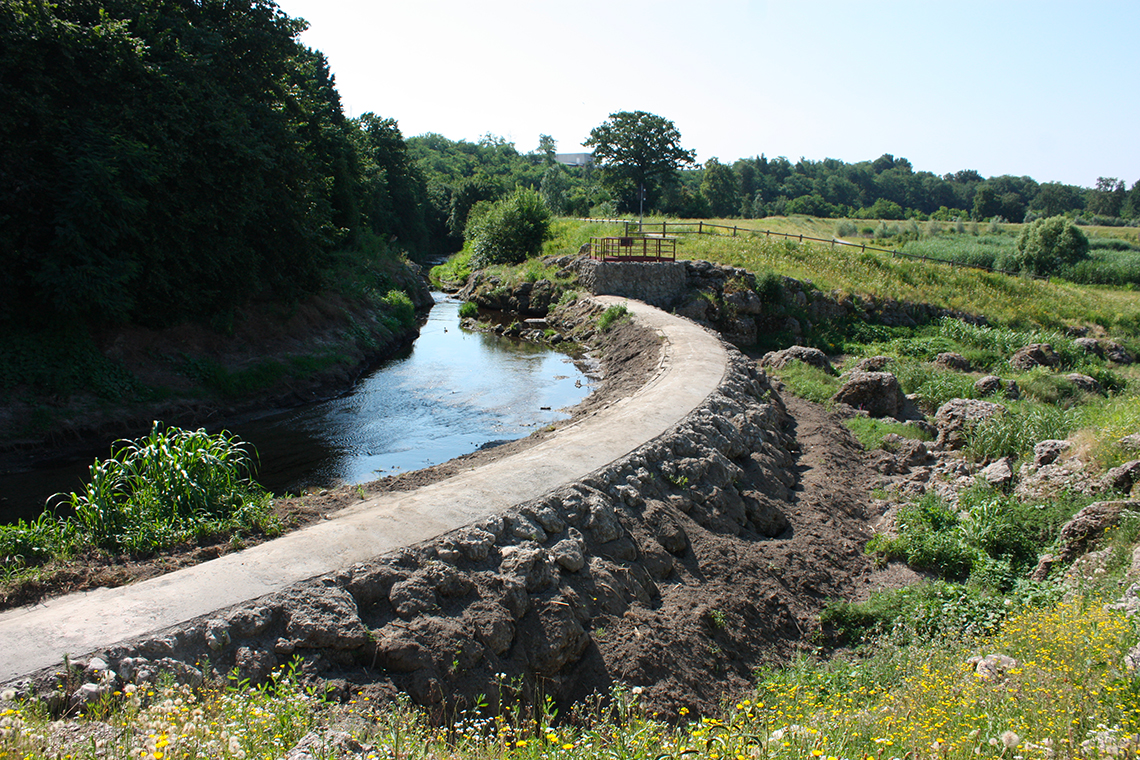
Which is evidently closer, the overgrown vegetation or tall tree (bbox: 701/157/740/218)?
the overgrown vegetation

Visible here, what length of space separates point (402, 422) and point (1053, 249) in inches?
1839

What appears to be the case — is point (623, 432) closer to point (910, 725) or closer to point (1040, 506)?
point (1040, 506)

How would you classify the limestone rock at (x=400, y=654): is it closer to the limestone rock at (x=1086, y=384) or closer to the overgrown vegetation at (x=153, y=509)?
the overgrown vegetation at (x=153, y=509)

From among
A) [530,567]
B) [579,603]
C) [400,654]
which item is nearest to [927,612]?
[579,603]

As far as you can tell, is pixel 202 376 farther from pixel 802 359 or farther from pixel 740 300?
pixel 740 300

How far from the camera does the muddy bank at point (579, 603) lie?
5.97m

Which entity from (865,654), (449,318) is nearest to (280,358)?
(449,318)

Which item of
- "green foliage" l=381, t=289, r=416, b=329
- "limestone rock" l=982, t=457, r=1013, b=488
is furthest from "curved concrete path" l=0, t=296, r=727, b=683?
"green foliage" l=381, t=289, r=416, b=329

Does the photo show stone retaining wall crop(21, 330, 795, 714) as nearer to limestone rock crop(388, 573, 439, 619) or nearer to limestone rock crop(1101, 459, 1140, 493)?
limestone rock crop(388, 573, 439, 619)

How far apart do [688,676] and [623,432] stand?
17.4 feet

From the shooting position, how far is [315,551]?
280 inches

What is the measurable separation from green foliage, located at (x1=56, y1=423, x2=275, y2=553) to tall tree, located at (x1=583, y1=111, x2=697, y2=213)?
A: 65.2 meters

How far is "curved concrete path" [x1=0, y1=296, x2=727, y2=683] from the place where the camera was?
5531 mm

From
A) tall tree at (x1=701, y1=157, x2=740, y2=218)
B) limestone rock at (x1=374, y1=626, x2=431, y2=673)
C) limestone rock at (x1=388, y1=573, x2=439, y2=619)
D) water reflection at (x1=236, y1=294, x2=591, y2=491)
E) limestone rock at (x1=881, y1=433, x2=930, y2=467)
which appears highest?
tall tree at (x1=701, y1=157, x2=740, y2=218)
